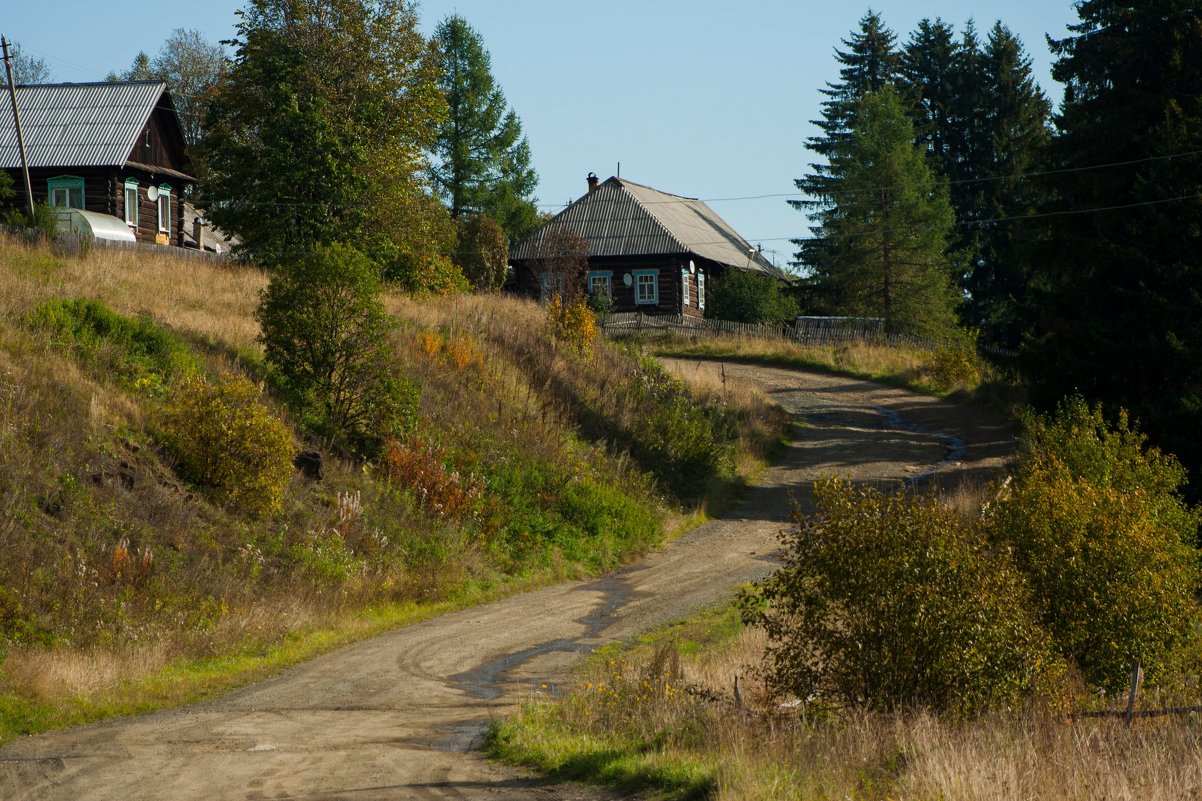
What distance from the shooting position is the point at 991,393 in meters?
43.4

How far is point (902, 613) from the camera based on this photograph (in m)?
10.5

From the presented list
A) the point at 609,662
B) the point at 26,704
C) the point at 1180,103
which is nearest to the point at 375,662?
the point at 609,662

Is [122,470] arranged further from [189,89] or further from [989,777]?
[189,89]

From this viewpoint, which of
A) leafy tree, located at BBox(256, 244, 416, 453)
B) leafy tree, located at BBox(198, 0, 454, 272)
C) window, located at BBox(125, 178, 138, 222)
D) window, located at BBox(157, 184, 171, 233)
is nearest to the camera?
leafy tree, located at BBox(256, 244, 416, 453)

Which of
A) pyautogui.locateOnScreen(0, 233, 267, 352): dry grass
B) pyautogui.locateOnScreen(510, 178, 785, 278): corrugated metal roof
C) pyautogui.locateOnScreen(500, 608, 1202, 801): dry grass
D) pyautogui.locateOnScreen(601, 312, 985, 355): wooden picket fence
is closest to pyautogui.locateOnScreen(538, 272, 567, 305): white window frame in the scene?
pyautogui.locateOnScreen(510, 178, 785, 278): corrugated metal roof

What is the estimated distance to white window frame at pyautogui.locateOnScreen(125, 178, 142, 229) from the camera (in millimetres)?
47000

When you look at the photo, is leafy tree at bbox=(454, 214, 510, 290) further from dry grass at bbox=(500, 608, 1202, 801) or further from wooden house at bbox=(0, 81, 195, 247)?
dry grass at bbox=(500, 608, 1202, 801)

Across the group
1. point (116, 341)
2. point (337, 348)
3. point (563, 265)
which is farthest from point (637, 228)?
point (116, 341)

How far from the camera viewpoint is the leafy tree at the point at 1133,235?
2542 centimetres

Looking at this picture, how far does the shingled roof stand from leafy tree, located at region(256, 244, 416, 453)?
26313 millimetres

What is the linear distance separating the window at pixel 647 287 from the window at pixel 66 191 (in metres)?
26.6

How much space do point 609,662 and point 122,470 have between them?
7.87m

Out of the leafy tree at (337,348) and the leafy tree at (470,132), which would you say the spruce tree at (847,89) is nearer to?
the leafy tree at (470,132)

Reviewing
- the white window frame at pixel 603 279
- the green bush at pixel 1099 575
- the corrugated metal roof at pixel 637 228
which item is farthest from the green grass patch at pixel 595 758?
the white window frame at pixel 603 279
